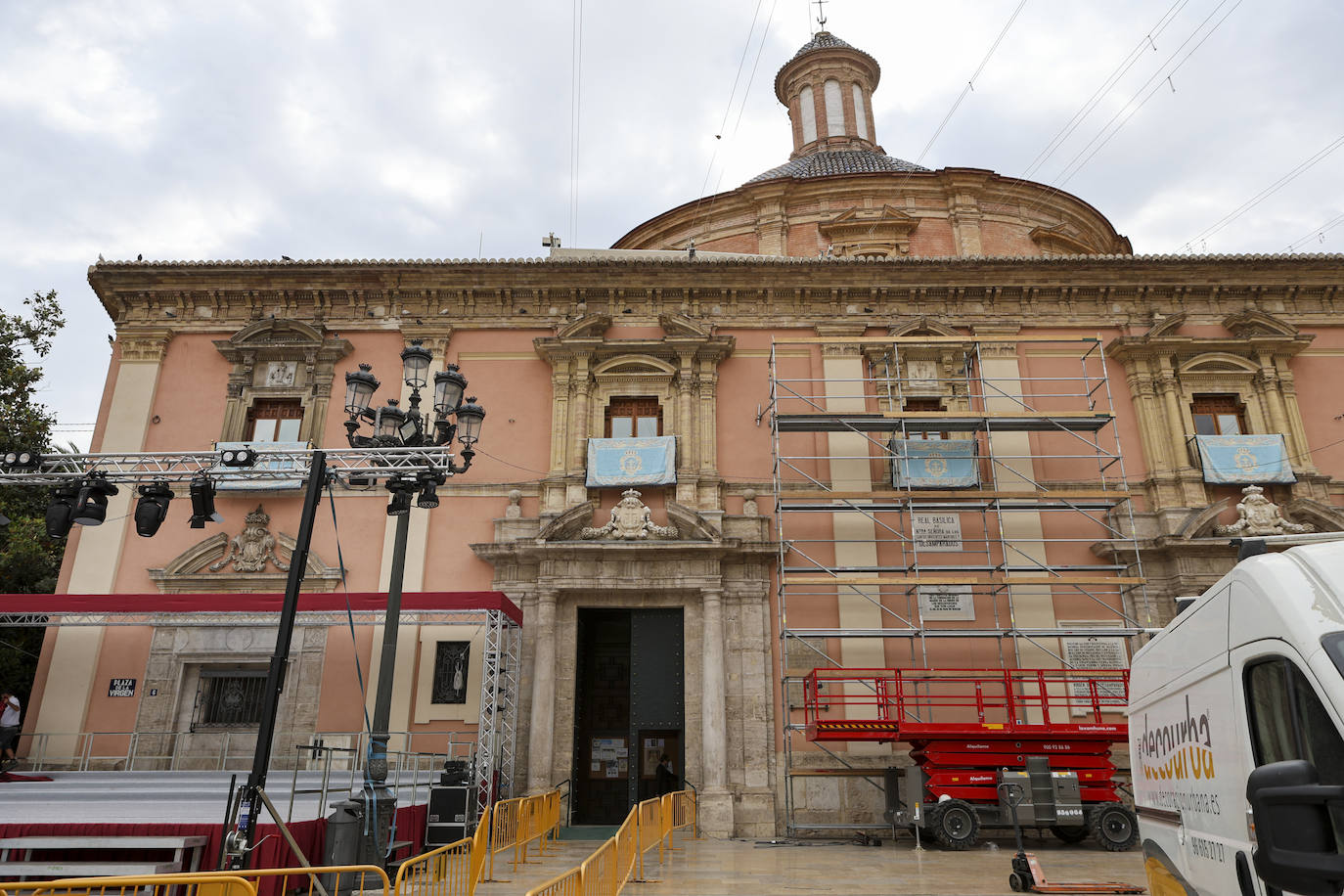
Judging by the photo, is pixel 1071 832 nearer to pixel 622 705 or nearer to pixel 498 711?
pixel 622 705

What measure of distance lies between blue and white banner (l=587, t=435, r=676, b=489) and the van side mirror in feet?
42.9

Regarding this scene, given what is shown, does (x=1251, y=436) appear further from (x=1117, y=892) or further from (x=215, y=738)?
(x=215, y=738)

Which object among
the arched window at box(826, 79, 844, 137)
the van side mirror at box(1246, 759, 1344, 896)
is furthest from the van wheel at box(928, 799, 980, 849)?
the arched window at box(826, 79, 844, 137)

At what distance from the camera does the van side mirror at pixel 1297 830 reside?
2672 millimetres

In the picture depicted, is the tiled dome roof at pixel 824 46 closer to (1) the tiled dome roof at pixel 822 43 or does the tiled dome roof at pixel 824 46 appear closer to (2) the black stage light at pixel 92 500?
(1) the tiled dome roof at pixel 822 43

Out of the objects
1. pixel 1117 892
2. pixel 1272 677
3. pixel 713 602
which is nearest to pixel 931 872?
pixel 1117 892

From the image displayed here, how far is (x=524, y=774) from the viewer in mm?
14289

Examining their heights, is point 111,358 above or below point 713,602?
above

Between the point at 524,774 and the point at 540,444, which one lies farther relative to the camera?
the point at 540,444

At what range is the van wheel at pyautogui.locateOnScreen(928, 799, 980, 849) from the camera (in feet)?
39.7

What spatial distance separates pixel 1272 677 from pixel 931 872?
786 centimetres

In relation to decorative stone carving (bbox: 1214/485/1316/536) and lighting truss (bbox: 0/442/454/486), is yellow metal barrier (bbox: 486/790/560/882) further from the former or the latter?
decorative stone carving (bbox: 1214/485/1316/536)

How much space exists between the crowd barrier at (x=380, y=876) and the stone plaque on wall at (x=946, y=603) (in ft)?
22.6

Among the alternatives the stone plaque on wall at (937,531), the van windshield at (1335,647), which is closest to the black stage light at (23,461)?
the van windshield at (1335,647)
